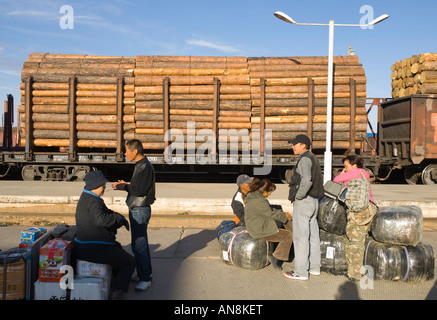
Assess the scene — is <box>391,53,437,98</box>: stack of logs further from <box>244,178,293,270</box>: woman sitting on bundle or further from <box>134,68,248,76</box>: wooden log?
<box>244,178,293,270</box>: woman sitting on bundle

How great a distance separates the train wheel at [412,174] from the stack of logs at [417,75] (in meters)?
3.09

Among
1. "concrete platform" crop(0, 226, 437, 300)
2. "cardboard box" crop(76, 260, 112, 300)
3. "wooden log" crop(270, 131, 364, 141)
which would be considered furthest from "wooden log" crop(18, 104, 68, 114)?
"cardboard box" crop(76, 260, 112, 300)

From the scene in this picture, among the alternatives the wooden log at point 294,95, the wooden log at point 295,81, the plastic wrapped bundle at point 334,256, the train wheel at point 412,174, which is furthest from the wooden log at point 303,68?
the plastic wrapped bundle at point 334,256

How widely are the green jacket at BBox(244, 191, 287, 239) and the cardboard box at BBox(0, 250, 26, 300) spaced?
2.82 metres

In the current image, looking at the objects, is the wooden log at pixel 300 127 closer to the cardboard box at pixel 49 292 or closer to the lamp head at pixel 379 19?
the lamp head at pixel 379 19

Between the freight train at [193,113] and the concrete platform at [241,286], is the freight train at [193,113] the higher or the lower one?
the higher one

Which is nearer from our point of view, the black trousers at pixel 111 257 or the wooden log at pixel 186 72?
the black trousers at pixel 111 257

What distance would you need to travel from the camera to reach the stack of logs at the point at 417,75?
14547mm

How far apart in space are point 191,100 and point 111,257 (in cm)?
1074

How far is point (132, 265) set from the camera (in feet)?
13.9
